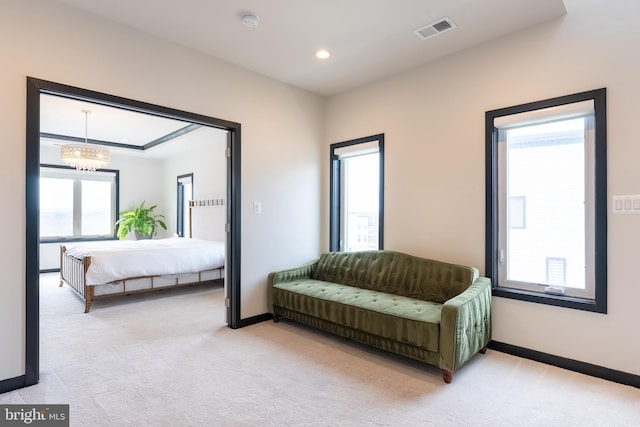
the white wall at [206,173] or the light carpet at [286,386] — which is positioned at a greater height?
the white wall at [206,173]

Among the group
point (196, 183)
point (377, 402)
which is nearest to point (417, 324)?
point (377, 402)

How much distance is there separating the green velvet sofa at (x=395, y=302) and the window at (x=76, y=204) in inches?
240

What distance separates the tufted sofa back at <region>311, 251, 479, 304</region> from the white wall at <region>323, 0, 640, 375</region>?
0.72ft

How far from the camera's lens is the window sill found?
8.23ft

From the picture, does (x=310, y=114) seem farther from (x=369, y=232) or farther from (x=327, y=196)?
(x=369, y=232)

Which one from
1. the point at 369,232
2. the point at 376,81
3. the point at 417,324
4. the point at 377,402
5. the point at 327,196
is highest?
the point at 376,81

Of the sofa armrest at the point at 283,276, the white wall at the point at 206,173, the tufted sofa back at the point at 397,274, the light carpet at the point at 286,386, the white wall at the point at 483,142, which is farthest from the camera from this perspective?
the white wall at the point at 206,173

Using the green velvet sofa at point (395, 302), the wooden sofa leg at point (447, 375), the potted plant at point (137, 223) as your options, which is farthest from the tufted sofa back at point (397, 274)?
the potted plant at point (137, 223)

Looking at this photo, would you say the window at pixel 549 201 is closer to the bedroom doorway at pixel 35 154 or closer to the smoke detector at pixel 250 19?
the smoke detector at pixel 250 19

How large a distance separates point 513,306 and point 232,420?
241cm

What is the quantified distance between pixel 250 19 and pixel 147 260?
Answer: 11.7ft

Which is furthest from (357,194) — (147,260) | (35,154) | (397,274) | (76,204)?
(76,204)

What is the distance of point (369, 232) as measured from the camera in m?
4.23

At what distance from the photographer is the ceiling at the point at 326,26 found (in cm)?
253
